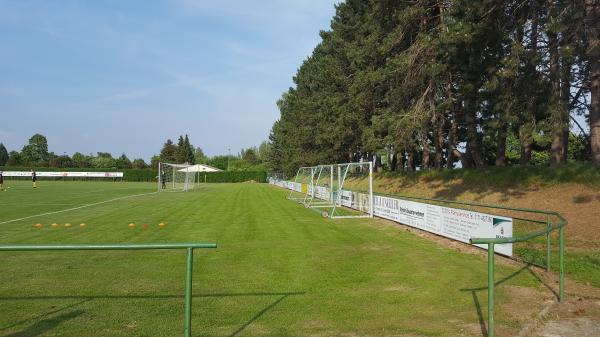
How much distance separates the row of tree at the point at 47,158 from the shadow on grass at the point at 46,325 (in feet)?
464

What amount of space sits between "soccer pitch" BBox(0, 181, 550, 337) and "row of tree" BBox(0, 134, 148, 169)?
13764 centimetres

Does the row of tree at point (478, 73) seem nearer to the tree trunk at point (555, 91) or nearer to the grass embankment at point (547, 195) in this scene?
the tree trunk at point (555, 91)

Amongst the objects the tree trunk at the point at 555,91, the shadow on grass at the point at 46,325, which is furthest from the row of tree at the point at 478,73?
the shadow on grass at the point at 46,325

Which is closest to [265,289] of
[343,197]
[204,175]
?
[343,197]

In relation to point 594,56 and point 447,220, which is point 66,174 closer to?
point 447,220

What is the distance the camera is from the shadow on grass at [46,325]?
18.3 feet

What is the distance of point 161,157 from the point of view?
148 m

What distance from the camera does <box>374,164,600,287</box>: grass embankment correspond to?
36.5 ft

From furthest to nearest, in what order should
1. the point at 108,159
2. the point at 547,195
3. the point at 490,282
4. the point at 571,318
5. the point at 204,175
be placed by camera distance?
the point at 108,159, the point at 204,175, the point at 547,195, the point at 571,318, the point at 490,282

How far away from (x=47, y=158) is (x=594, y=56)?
179 metres

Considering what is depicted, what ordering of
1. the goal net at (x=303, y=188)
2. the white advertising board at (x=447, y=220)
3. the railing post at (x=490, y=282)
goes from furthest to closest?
the goal net at (x=303, y=188) < the white advertising board at (x=447, y=220) < the railing post at (x=490, y=282)

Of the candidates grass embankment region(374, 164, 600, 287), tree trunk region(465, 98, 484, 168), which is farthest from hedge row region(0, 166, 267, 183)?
tree trunk region(465, 98, 484, 168)

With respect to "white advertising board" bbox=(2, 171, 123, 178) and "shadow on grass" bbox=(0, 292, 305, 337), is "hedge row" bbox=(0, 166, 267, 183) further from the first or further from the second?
"shadow on grass" bbox=(0, 292, 305, 337)

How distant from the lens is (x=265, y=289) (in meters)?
7.91
